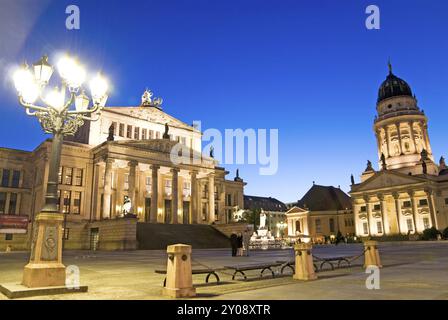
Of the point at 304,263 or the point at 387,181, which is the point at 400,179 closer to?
the point at 387,181

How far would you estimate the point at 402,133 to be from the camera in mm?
93125

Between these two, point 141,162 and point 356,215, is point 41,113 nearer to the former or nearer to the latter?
point 141,162

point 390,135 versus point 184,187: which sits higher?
point 390,135

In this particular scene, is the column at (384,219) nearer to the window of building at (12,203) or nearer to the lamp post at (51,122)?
the window of building at (12,203)

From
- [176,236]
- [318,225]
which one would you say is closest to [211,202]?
[176,236]

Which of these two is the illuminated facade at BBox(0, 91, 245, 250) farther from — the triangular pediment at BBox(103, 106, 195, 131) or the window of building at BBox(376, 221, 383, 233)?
the window of building at BBox(376, 221, 383, 233)

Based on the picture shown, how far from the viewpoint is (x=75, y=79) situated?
11555 millimetres

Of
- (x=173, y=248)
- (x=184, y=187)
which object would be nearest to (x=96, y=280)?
(x=173, y=248)

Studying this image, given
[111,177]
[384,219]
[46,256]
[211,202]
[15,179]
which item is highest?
[15,179]

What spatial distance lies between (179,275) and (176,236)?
3404 centimetres

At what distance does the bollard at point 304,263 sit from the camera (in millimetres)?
12219

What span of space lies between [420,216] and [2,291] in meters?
86.4
